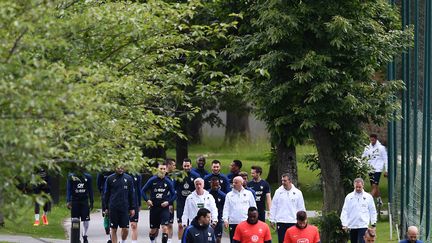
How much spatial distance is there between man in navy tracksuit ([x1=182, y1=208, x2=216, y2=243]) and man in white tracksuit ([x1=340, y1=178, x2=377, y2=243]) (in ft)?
16.3

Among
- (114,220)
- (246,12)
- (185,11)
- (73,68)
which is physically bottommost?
(114,220)

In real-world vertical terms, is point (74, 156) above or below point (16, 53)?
below

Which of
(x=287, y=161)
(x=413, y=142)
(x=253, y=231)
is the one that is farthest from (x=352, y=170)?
(x=253, y=231)

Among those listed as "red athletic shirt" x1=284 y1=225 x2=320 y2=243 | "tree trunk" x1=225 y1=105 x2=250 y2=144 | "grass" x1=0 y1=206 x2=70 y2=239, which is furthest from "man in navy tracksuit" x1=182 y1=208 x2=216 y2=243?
"tree trunk" x1=225 y1=105 x2=250 y2=144

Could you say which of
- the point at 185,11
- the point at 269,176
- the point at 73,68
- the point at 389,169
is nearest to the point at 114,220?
the point at 389,169

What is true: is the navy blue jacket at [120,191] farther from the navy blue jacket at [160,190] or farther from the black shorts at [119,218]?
the navy blue jacket at [160,190]

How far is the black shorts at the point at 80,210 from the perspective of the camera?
25703 mm

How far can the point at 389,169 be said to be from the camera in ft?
87.7

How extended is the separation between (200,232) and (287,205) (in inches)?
190

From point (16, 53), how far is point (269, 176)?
93.5 feet

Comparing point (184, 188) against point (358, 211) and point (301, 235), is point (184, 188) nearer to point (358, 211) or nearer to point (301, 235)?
point (358, 211)

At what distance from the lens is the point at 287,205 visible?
2367cm

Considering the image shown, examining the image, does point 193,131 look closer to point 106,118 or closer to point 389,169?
point 389,169

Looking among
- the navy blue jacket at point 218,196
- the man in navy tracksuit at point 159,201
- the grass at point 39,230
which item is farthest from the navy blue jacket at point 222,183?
the grass at point 39,230
